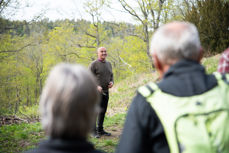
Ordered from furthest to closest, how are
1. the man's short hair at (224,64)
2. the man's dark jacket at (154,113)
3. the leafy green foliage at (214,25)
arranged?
the leafy green foliage at (214,25) < the man's short hair at (224,64) < the man's dark jacket at (154,113)

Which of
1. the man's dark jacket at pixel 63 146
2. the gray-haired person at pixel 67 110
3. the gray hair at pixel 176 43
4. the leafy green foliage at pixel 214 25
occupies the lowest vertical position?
the man's dark jacket at pixel 63 146

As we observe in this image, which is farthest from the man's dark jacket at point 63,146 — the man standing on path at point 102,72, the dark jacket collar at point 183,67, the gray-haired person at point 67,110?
the man standing on path at point 102,72

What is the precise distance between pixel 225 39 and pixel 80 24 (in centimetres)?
1658

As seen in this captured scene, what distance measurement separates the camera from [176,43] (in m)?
1.44


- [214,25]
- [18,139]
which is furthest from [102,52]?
[214,25]

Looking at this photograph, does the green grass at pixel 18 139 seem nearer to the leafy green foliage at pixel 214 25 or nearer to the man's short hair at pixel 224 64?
the man's short hair at pixel 224 64

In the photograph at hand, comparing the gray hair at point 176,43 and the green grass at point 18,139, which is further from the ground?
the gray hair at point 176,43

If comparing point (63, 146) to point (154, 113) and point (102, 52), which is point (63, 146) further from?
point (102, 52)

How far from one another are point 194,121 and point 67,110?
75 cm

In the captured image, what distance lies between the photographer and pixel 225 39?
13055mm

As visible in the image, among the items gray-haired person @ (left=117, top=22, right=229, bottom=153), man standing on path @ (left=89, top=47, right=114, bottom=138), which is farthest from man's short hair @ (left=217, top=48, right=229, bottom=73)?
man standing on path @ (left=89, top=47, right=114, bottom=138)

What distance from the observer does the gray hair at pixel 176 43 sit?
4.73 feet

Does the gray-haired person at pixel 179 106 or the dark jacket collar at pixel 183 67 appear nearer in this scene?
the gray-haired person at pixel 179 106

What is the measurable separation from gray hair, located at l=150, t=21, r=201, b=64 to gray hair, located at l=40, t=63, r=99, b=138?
1.94 feet
